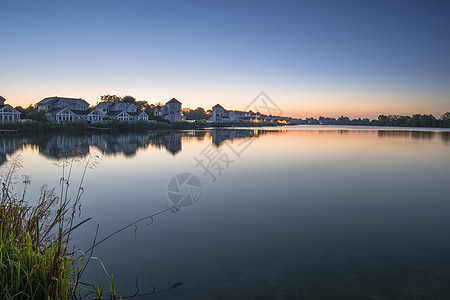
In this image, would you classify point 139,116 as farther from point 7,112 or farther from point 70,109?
point 7,112

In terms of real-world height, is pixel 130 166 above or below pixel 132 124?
below

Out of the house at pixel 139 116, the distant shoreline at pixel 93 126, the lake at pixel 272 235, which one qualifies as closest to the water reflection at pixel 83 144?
the lake at pixel 272 235

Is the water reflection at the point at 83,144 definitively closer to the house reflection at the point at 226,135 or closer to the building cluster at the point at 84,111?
the house reflection at the point at 226,135

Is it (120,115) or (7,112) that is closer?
(7,112)

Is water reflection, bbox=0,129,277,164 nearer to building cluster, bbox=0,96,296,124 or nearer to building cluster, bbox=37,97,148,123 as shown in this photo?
building cluster, bbox=0,96,296,124

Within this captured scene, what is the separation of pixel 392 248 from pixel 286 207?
9.72 feet

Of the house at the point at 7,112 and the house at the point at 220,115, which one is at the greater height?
the house at the point at 220,115

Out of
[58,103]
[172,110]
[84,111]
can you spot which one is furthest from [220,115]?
[58,103]

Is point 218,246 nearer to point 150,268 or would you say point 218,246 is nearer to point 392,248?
point 150,268

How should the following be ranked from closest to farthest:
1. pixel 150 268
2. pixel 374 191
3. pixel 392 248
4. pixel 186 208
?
pixel 150 268 < pixel 392 248 < pixel 186 208 < pixel 374 191

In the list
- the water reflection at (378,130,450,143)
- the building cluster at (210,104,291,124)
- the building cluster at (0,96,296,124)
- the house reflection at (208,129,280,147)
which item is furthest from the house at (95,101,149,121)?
the water reflection at (378,130,450,143)

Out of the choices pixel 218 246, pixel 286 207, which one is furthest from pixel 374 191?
pixel 218 246

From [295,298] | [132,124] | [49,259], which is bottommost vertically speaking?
[295,298]

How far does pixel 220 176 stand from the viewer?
12188 millimetres
